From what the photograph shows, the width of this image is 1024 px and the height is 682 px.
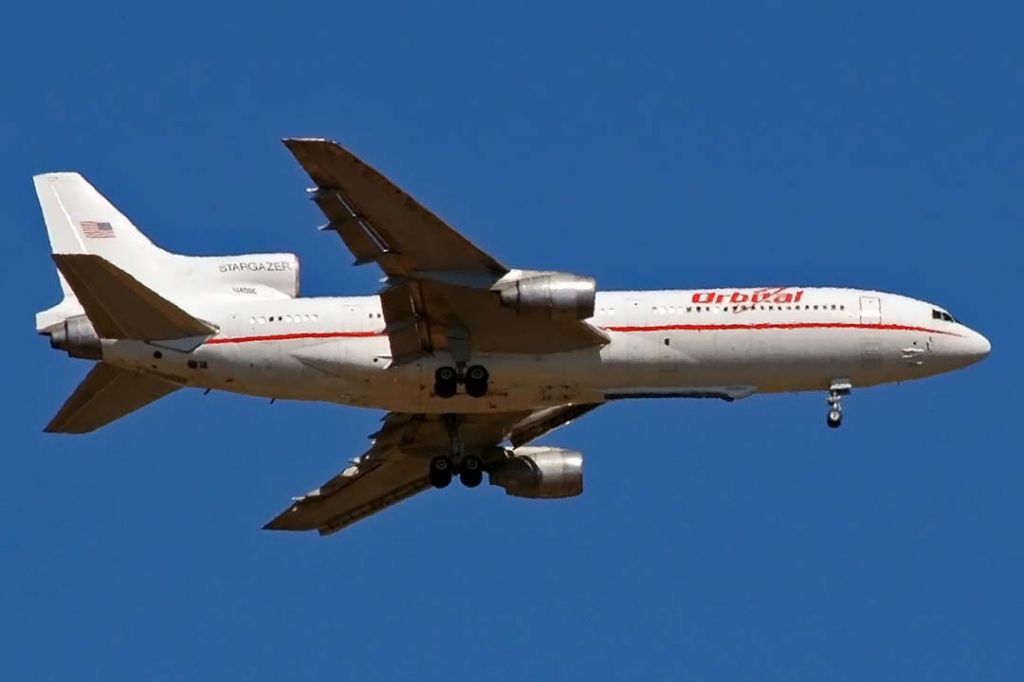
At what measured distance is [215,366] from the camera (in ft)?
221

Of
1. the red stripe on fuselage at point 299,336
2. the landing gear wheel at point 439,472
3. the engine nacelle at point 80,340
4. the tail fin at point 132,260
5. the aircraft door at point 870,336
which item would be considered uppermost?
the tail fin at point 132,260

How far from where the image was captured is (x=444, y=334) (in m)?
67.1

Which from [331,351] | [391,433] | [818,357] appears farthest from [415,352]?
[818,357]

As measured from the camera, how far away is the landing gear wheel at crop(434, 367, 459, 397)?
67438 millimetres

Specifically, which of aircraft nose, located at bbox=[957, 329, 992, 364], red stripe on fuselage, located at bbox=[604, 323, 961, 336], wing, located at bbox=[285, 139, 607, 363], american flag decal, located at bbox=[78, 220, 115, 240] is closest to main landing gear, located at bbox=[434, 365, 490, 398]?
wing, located at bbox=[285, 139, 607, 363]

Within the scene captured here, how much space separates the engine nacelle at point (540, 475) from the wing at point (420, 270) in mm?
7101

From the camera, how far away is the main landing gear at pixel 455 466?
235 ft

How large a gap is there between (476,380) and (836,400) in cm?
1067

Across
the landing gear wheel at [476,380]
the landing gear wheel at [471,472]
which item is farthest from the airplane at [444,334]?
the landing gear wheel at [471,472]

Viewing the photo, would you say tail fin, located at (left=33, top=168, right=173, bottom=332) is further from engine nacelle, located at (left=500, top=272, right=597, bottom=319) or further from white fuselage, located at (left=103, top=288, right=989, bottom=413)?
engine nacelle, located at (left=500, top=272, right=597, bottom=319)

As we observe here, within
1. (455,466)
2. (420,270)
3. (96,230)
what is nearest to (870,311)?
(455,466)

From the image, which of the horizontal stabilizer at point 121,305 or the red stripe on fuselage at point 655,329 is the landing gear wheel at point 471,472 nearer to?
the red stripe on fuselage at point 655,329

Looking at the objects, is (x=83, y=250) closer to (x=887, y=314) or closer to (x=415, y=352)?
(x=415, y=352)

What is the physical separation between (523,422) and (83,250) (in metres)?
14.6
